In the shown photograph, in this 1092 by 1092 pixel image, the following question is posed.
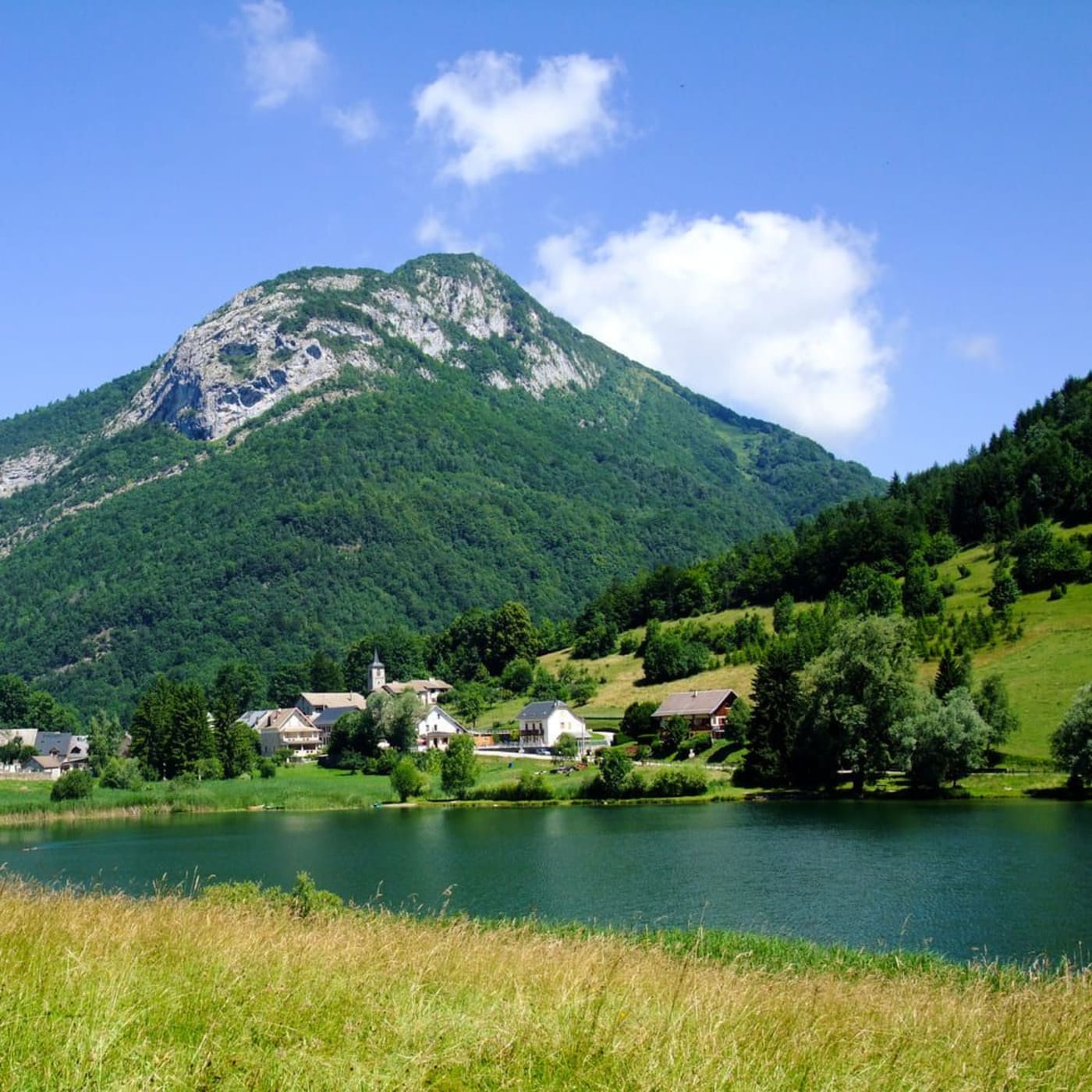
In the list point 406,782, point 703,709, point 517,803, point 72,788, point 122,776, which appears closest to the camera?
point 517,803

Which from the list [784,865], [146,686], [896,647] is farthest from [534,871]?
[146,686]

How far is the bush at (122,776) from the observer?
78.1 metres

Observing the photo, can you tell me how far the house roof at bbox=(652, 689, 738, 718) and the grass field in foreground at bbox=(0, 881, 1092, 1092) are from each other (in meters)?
76.9

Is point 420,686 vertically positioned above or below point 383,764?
above

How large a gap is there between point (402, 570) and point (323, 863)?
523 feet

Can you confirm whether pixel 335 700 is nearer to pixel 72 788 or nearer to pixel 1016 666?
pixel 72 788

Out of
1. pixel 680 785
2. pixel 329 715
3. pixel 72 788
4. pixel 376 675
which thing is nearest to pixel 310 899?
pixel 680 785

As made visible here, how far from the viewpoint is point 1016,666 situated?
71.4 metres

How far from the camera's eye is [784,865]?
35844mm

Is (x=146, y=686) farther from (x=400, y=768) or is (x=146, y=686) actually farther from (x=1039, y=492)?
(x=1039, y=492)

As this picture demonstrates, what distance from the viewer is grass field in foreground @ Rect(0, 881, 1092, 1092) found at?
5.86m

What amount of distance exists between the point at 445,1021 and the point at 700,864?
31.9 metres

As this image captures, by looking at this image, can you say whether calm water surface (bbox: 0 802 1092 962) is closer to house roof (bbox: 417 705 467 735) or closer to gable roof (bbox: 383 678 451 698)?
house roof (bbox: 417 705 467 735)

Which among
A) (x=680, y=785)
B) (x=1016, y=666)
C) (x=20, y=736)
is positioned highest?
(x=1016, y=666)
